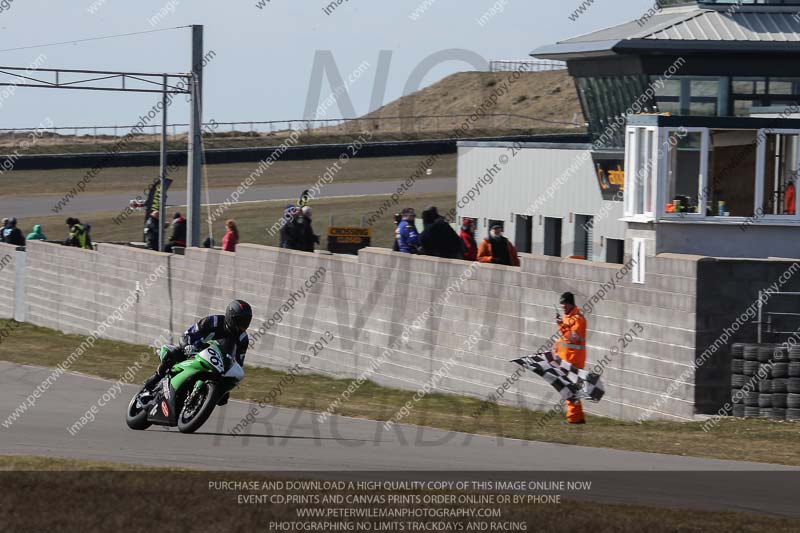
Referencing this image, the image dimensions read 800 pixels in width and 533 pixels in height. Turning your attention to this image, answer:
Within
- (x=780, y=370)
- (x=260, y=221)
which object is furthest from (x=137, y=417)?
(x=260, y=221)

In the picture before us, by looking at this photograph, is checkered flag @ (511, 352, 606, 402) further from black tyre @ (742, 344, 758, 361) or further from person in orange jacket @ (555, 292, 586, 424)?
black tyre @ (742, 344, 758, 361)

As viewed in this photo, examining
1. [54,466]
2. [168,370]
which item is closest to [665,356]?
[168,370]

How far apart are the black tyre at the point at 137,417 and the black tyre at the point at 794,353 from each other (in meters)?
7.34

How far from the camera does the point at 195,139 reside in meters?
32.0

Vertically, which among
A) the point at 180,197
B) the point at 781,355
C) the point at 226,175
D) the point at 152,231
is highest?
the point at 226,175

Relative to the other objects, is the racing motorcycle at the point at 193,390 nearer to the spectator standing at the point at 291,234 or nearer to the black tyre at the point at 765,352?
the black tyre at the point at 765,352

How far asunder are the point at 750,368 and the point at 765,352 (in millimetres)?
296

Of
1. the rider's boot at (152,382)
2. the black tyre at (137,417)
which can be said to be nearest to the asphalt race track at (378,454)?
the black tyre at (137,417)

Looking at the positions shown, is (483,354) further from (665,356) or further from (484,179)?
(484,179)

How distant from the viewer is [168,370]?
14172 mm

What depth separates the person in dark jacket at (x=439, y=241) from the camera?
21328 mm

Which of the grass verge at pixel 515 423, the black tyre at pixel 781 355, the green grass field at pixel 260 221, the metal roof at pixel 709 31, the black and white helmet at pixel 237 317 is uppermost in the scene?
the metal roof at pixel 709 31

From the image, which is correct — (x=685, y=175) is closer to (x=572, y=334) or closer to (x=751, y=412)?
(x=572, y=334)

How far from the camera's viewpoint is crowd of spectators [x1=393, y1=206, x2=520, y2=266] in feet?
68.0
